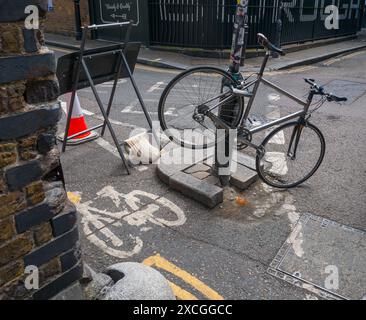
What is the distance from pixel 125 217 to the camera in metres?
3.50

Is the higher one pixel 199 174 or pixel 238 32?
pixel 238 32

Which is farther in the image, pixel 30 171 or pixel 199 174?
pixel 199 174

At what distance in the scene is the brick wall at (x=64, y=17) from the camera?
42.1ft

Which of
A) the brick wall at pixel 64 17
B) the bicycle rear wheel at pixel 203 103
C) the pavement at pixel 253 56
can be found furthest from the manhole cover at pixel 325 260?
the brick wall at pixel 64 17

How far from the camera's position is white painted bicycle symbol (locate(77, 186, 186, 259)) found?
3160 mm

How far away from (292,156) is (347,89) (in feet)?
15.6

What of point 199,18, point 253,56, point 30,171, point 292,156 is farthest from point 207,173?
point 253,56

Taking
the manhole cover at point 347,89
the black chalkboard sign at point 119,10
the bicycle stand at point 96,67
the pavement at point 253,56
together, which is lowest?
the manhole cover at point 347,89

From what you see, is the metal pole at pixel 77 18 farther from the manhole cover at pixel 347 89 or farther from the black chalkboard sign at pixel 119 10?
the manhole cover at pixel 347 89

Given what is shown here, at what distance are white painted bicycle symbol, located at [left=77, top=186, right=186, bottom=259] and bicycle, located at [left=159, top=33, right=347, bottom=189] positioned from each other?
2.32 ft

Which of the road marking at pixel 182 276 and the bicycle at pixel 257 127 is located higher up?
the bicycle at pixel 257 127

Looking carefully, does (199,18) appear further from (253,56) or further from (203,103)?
(203,103)

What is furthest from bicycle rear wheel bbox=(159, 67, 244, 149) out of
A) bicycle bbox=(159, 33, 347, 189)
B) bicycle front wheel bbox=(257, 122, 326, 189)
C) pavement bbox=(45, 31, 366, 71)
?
pavement bbox=(45, 31, 366, 71)

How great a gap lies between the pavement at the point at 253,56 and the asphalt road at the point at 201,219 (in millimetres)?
5188
